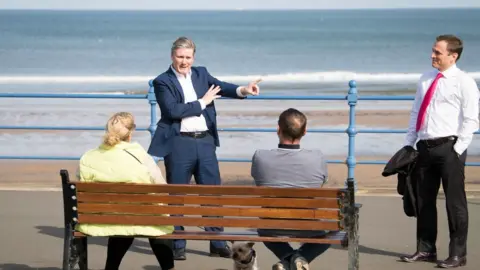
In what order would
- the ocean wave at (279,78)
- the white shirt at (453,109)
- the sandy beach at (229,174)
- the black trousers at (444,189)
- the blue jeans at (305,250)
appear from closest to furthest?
the blue jeans at (305,250) < the white shirt at (453,109) < the black trousers at (444,189) < the sandy beach at (229,174) < the ocean wave at (279,78)

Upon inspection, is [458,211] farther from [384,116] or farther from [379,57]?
[379,57]

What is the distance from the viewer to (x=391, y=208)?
28.5 ft

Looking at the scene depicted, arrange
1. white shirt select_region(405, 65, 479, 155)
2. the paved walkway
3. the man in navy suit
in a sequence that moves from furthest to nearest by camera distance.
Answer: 1. the paved walkway
2. the man in navy suit
3. white shirt select_region(405, 65, 479, 155)

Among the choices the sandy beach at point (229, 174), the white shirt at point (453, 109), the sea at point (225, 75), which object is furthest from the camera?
the sea at point (225, 75)

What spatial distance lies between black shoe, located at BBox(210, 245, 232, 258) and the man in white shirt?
123 centimetres

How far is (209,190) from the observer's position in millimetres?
5457

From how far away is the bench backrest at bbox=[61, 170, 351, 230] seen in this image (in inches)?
213

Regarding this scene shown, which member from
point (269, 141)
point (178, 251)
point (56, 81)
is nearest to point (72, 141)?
point (269, 141)

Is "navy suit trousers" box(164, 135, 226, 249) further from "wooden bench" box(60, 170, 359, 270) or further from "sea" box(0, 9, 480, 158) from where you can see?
"sea" box(0, 9, 480, 158)

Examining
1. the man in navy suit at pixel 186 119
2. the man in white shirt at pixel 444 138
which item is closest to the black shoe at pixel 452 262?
the man in white shirt at pixel 444 138

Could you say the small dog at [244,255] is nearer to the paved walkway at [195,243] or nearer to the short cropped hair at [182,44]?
the paved walkway at [195,243]

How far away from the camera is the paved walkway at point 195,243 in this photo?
22.1 ft

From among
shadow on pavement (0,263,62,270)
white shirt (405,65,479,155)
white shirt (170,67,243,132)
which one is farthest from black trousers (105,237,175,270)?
white shirt (405,65,479,155)

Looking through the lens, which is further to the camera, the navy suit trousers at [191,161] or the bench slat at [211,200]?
the navy suit trousers at [191,161]
